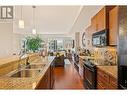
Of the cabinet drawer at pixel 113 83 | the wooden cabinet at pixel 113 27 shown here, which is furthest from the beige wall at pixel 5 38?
the cabinet drawer at pixel 113 83

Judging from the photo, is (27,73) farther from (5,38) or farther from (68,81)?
(5,38)

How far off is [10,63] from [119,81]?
1.92 metres

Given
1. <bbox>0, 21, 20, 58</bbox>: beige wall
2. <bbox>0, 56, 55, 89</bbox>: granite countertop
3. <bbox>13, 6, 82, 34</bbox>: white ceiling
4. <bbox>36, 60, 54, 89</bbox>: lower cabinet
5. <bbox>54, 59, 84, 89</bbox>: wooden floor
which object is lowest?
<bbox>54, 59, 84, 89</bbox>: wooden floor

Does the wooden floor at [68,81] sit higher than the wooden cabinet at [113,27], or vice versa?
the wooden cabinet at [113,27]

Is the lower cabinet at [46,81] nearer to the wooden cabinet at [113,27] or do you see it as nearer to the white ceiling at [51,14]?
the wooden cabinet at [113,27]

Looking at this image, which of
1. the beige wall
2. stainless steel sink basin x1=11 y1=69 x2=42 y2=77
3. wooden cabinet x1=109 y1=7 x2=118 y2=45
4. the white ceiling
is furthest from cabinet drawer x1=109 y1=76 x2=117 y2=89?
the beige wall

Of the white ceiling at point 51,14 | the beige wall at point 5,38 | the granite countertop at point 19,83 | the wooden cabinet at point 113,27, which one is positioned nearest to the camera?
the granite countertop at point 19,83

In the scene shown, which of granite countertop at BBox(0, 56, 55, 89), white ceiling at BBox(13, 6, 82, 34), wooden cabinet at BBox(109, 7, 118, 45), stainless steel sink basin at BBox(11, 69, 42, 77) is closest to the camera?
granite countertop at BBox(0, 56, 55, 89)

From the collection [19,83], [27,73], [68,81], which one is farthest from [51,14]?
[19,83]

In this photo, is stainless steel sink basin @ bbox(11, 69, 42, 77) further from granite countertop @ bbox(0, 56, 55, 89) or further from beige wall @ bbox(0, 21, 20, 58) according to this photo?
beige wall @ bbox(0, 21, 20, 58)

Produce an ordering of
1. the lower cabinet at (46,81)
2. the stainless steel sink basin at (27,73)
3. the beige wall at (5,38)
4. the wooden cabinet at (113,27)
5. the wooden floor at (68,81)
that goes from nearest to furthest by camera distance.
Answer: the lower cabinet at (46,81) < the stainless steel sink basin at (27,73) < the wooden cabinet at (113,27) < the wooden floor at (68,81) < the beige wall at (5,38)

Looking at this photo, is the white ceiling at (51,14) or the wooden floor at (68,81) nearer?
the wooden floor at (68,81)

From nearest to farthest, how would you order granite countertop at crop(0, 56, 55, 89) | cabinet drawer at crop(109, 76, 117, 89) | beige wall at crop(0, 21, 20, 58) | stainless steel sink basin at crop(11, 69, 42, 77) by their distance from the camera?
granite countertop at crop(0, 56, 55, 89) → cabinet drawer at crop(109, 76, 117, 89) → stainless steel sink basin at crop(11, 69, 42, 77) → beige wall at crop(0, 21, 20, 58)
